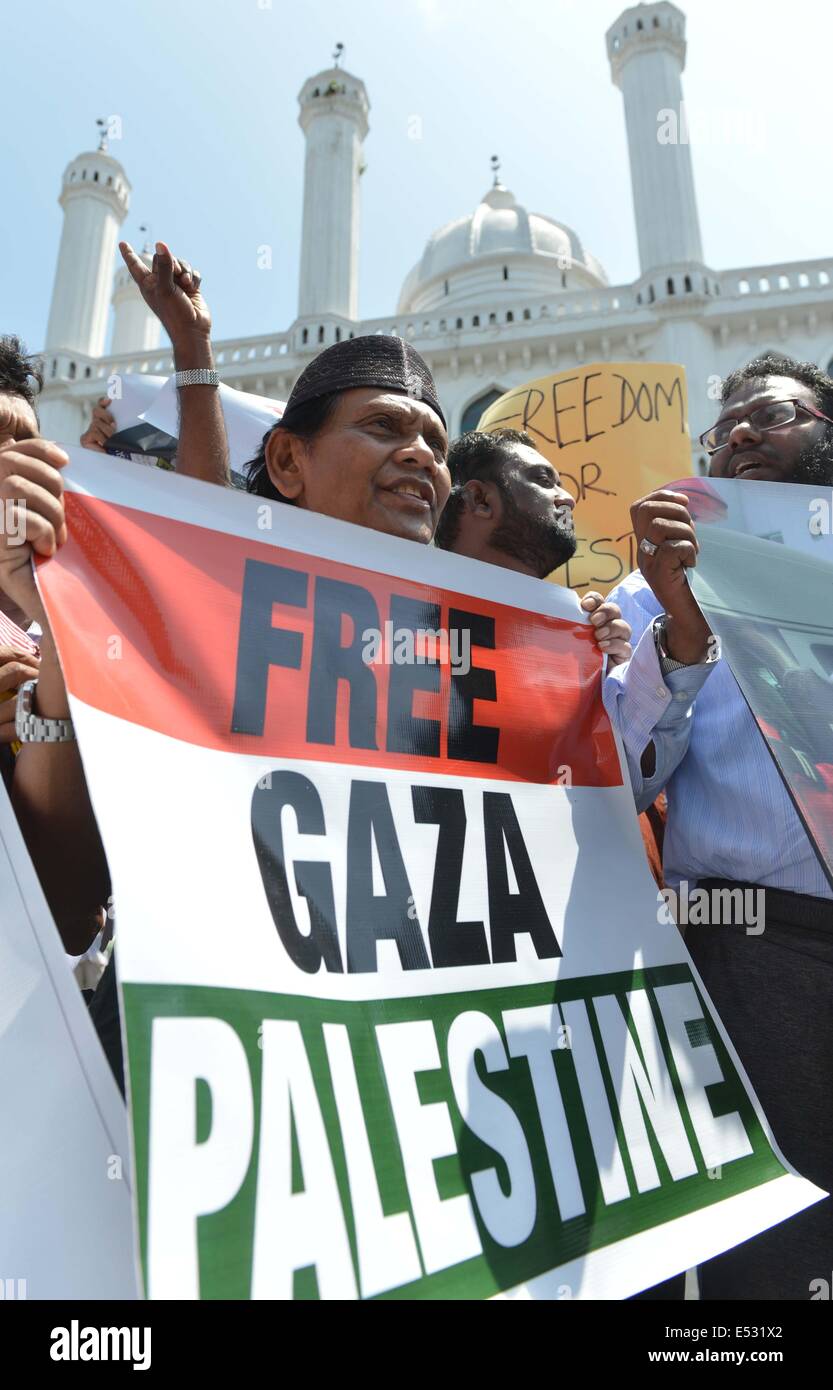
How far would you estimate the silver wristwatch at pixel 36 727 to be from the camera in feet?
4.00

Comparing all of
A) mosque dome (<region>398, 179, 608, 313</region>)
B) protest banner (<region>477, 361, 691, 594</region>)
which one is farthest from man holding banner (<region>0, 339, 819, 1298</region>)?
mosque dome (<region>398, 179, 608, 313</region>)

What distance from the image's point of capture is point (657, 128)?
18.4 meters

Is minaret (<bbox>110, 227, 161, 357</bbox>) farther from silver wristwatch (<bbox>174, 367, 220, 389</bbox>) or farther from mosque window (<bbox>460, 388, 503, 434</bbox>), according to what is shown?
silver wristwatch (<bbox>174, 367, 220, 389</bbox>)

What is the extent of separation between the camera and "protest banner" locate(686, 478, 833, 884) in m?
1.55

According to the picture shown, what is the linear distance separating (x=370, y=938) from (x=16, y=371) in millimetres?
1392

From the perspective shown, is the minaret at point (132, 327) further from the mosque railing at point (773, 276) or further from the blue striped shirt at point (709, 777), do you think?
the blue striped shirt at point (709, 777)

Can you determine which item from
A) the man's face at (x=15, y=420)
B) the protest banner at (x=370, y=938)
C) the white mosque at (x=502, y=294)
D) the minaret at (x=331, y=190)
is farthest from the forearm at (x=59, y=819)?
the minaret at (x=331, y=190)

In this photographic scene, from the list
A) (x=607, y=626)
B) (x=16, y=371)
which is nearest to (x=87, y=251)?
(x=16, y=371)

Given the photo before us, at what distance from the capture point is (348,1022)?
1118 mm

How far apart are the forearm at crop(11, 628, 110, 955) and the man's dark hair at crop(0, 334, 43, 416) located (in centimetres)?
87

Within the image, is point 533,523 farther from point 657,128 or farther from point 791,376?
point 657,128

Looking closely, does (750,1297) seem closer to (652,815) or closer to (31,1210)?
(652,815)
